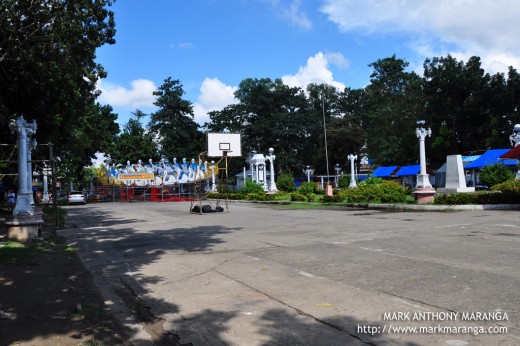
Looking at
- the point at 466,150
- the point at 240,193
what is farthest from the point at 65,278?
the point at 466,150

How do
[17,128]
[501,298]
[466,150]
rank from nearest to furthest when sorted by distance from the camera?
[501,298]
[17,128]
[466,150]

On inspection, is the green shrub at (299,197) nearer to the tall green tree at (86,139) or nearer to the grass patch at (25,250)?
the tall green tree at (86,139)

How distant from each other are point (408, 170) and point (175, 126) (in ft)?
110

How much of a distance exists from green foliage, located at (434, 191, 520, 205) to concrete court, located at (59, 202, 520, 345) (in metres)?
7.12

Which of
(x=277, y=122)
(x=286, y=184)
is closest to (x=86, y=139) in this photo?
(x=286, y=184)

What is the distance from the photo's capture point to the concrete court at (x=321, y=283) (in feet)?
14.8

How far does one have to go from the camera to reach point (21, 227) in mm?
11898

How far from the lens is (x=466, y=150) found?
4872 cm

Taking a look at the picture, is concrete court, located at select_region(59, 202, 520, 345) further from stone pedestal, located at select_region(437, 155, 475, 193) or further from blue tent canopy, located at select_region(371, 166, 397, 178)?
blue tent canopy, located at select_region(371, 166, 397, 178)

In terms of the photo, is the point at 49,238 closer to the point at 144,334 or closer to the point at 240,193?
the point at 144,334

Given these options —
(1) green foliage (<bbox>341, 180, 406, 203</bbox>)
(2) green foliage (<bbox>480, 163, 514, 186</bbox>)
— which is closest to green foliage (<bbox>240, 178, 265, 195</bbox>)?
(1) green foliage (<bbox>341, 180, 406, 203</bbox>)

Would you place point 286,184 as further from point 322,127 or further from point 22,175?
point 22,175

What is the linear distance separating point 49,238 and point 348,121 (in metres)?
60.4

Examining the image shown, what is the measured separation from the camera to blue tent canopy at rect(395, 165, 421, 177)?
170 ft
